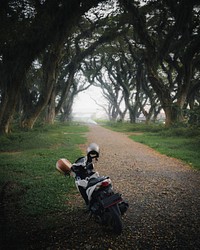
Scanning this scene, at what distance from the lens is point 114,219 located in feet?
10.4

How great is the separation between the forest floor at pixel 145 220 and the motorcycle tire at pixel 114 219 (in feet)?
0.36

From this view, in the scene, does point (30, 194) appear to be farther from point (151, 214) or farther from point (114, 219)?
point (151, 214)

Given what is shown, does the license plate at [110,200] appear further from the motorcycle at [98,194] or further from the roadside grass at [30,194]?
the roadside grass at [30,194]

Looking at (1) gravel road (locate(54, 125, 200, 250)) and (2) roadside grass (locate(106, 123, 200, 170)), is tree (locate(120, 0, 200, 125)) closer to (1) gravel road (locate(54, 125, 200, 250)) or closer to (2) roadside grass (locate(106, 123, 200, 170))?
(2) roadside grass (locate(106, 123, 200, 170))

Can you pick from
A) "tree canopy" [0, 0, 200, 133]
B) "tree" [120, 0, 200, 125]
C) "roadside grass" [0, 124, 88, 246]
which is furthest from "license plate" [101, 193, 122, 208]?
"tree" [120, 0, 200, 125]

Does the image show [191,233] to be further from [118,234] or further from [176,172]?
[176,172]

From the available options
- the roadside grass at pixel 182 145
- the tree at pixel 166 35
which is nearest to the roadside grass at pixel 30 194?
the roadside grass at pixel 182 145

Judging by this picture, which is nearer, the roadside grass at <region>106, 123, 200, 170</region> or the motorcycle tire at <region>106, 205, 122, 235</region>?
the motorcycle tire at <region>106, 205, 122, 235</region>

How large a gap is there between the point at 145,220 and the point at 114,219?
749mm

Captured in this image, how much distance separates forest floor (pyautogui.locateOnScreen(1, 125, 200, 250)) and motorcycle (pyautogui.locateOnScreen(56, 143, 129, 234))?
8.4 inches

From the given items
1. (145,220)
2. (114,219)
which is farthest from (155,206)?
(114,219)

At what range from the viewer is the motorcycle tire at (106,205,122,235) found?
10.4 ft

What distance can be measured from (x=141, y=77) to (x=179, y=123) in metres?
12.7

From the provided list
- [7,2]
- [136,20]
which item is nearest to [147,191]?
[7,2]
